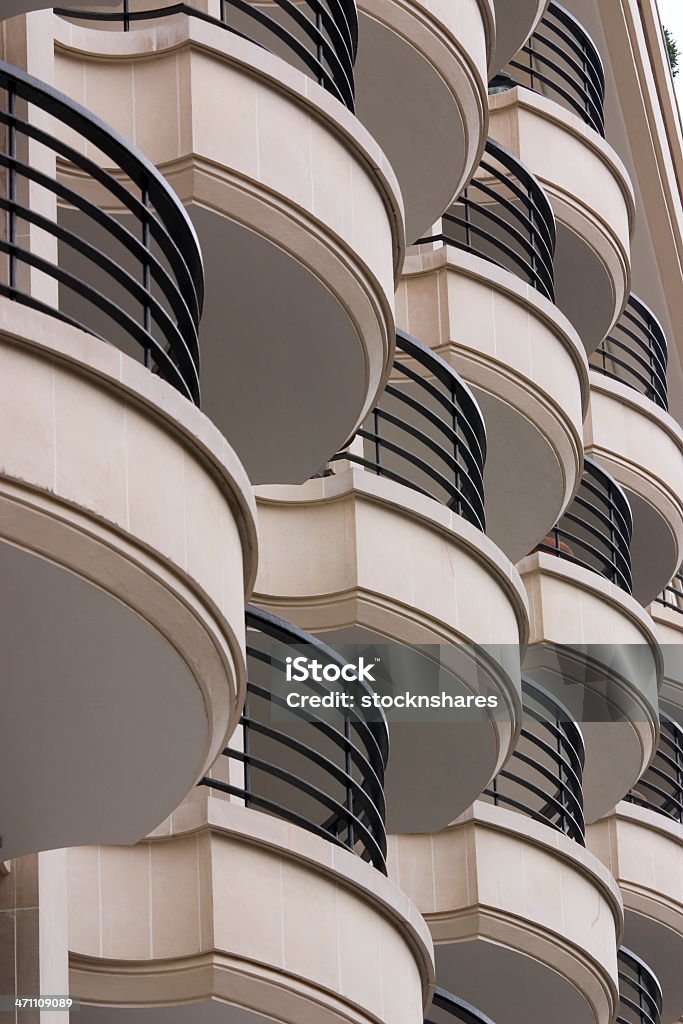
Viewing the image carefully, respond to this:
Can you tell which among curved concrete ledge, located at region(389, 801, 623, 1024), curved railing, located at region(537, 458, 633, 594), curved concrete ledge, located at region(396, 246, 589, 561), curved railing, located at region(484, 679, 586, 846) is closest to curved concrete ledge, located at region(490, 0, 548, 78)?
curved concrete ledge, located at region(396, 246, 589, 561)

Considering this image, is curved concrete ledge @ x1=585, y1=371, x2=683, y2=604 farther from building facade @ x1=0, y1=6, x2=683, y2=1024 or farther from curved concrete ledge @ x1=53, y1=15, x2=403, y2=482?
curved concrete ledge @ x1=53, y1=15, x2=403, y2=482

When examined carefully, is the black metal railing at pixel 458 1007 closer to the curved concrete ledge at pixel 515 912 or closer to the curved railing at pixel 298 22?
the curved concrete ledge at pixel 515 912

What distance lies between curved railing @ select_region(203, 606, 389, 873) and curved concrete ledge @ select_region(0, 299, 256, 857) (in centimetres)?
121

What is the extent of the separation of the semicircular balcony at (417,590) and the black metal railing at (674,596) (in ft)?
28.0

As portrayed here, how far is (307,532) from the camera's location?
40.6 ft

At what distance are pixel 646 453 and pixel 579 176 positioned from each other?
3.07 meters

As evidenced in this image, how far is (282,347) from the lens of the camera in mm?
11375

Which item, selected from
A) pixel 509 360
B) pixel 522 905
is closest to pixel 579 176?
pixel 509 360

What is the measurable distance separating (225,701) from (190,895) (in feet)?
6.12

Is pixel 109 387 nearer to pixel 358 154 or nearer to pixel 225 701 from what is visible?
pixel 225 701

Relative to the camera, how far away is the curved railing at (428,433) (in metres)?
12.6

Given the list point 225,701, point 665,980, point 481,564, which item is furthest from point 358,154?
point 665,980

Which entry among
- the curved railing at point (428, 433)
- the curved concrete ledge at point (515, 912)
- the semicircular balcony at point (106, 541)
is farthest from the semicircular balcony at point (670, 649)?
the semicircular balcony at point (106, 541)

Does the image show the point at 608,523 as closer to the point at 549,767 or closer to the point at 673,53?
the point at 549,767
